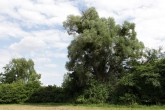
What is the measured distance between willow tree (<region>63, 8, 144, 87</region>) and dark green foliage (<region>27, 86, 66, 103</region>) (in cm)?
353

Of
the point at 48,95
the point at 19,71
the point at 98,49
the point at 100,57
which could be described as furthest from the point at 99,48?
the point at 19,71

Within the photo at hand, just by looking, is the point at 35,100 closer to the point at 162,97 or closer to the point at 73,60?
the point at 73,60

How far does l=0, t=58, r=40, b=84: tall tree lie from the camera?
6812 centimetres

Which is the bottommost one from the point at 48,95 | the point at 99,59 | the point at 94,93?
the point at 94,93

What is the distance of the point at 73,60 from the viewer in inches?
1662

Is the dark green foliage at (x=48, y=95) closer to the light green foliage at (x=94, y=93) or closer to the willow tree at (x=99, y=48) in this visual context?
the willow tree at (x=99, y=48)

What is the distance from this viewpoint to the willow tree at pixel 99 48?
4097 centimetres

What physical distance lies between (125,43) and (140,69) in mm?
6594

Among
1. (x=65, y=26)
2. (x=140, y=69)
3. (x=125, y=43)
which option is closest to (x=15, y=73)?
(x=65, y=26)

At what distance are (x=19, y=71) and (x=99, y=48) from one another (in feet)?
105

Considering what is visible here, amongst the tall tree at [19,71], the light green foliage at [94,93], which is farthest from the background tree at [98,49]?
the tall tree at [19,71]

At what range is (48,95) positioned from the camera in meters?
46.3

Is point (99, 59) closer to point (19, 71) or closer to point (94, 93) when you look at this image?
point (94, 93)

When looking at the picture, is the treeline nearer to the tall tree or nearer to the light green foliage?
the light green foliage
